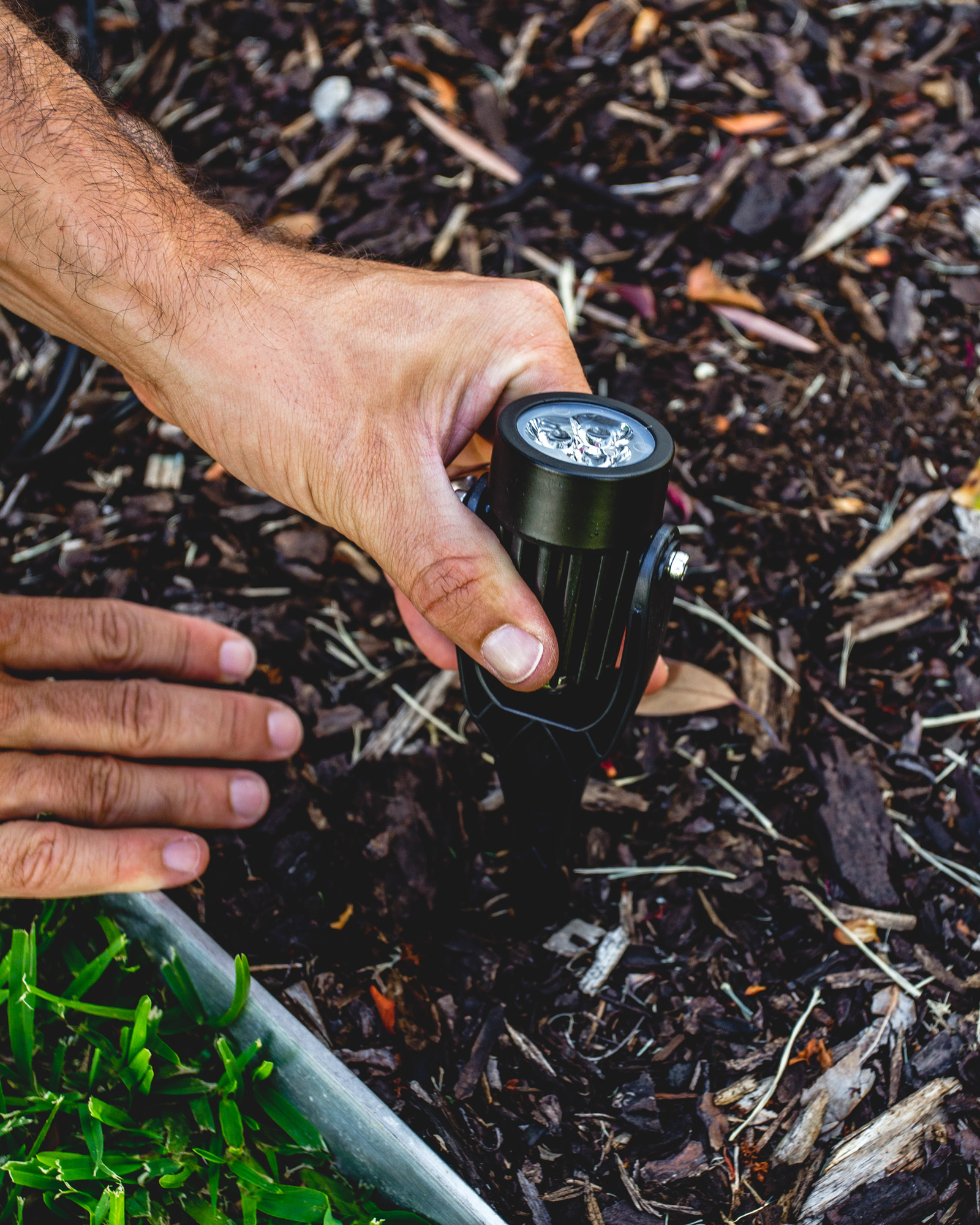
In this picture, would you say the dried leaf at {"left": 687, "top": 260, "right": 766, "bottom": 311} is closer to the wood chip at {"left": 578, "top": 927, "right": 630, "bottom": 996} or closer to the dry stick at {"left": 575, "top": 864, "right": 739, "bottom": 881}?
the dry stick at {"left": 575, "top": 864, "right": 739, "bottom": 881}

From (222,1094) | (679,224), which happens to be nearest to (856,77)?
(679,224)

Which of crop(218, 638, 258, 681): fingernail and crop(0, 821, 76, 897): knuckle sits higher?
crop(218, 638, 258, 681): fingernail

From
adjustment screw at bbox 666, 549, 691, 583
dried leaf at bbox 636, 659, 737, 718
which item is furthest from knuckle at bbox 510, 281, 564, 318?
dried leaf at bbox 636, 659, 737, 718

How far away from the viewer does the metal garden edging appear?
1.22m

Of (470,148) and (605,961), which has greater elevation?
(470,148)

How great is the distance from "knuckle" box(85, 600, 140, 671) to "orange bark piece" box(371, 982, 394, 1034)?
0.77 meters

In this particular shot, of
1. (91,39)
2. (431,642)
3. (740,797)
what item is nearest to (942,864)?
(740,797)

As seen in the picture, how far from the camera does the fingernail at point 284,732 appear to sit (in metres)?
1.73

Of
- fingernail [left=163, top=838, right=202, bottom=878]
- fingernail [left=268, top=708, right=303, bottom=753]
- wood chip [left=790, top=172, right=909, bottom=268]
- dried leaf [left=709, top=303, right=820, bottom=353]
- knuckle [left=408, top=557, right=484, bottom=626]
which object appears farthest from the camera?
wood chip [left=790, top=172, right=909, bottom=268]

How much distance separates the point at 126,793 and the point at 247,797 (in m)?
0.20

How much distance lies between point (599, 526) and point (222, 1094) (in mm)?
962

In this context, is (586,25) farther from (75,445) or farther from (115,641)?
(115,641)

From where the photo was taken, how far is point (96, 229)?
132 centimetres

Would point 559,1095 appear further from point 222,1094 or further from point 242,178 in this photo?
point 242,178
